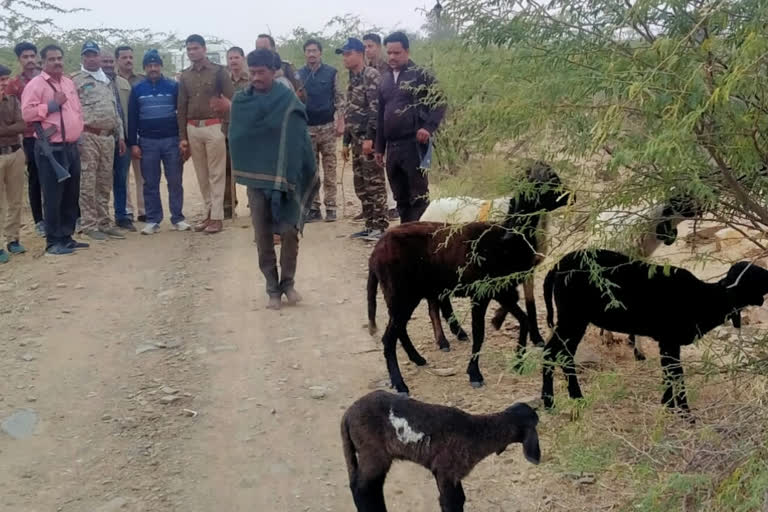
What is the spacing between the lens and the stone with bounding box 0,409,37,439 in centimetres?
512

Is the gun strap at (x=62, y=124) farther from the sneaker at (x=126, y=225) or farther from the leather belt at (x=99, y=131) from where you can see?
the sneaker at (x=126, y=225)

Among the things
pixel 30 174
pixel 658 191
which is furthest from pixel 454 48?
pixel 30 174

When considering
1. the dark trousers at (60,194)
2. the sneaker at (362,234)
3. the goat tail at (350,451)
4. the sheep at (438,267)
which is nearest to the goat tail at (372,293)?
the sheep at (438,267)

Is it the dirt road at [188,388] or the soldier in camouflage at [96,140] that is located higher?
the soldier in camouflage at [96,140]

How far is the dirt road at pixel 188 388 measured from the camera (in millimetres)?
4438

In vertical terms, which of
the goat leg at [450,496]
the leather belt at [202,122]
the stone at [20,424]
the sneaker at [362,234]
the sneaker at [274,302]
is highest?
the leather belt at [202,122]

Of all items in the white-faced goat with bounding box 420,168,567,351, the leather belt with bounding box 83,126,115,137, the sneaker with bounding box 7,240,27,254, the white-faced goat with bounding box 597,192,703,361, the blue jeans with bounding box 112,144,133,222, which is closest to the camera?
the white-faced goat with bounding box 597,192,703,361

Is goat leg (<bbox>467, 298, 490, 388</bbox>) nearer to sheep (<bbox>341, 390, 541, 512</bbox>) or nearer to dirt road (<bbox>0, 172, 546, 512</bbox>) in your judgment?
dirt road (<bbox>0, 172, 546, 512</bbox>)

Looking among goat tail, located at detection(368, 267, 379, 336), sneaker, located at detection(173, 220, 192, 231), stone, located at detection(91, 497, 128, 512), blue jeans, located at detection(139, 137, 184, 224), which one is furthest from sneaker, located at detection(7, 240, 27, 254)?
stone, located at detection(91, 497, 128, 512)

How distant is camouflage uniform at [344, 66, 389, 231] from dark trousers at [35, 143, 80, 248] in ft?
10.4

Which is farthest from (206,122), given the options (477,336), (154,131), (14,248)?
(477,336)

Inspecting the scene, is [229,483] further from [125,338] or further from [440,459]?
[125,338]

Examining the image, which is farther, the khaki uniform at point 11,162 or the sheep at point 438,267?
the khaki uniform at point 11,162

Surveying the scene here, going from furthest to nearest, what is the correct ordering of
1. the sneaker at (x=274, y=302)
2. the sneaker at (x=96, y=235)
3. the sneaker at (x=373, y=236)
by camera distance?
the sneaker at (x=96, y=235), the sneaker at (x=373, y=236), the sneaker at (x=274, y=302)
